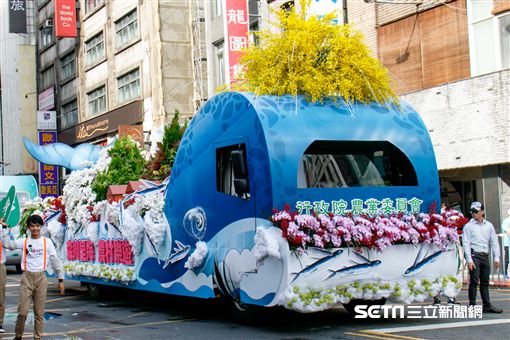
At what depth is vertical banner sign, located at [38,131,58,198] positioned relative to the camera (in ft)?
170

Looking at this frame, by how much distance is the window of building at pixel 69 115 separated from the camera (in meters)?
51.7

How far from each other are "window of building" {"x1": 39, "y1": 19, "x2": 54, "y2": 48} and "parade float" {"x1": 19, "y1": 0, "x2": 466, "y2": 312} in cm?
4712

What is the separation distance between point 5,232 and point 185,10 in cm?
2901

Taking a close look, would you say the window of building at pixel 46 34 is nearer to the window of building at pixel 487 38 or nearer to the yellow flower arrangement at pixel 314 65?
the window of building at pixel 487 38

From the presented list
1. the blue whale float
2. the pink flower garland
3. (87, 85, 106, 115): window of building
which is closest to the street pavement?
the blue whale float

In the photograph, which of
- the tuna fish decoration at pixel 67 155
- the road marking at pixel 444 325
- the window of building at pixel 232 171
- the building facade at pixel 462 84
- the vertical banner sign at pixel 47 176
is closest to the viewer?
the road marking at pixel 444 325

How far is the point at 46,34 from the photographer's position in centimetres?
5869

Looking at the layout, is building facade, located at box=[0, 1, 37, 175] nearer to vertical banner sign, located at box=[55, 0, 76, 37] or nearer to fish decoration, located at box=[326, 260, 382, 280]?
vertical banner sign, located at box=[55, 0, 76, 37]

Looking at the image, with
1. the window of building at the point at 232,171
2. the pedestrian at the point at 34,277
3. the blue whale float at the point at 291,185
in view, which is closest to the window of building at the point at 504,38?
the blue whale float at the point at 291,185

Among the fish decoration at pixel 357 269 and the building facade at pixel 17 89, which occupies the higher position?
the building facade at pixel 17 89

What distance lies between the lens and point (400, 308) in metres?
12.5

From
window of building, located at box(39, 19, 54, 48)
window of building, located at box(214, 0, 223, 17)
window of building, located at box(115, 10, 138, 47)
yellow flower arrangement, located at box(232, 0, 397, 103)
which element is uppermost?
window of building, located at box(39, 19, 54, 48)

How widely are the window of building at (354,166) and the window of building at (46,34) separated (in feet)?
161

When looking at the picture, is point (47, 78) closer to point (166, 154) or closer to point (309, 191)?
point (166, 154)
